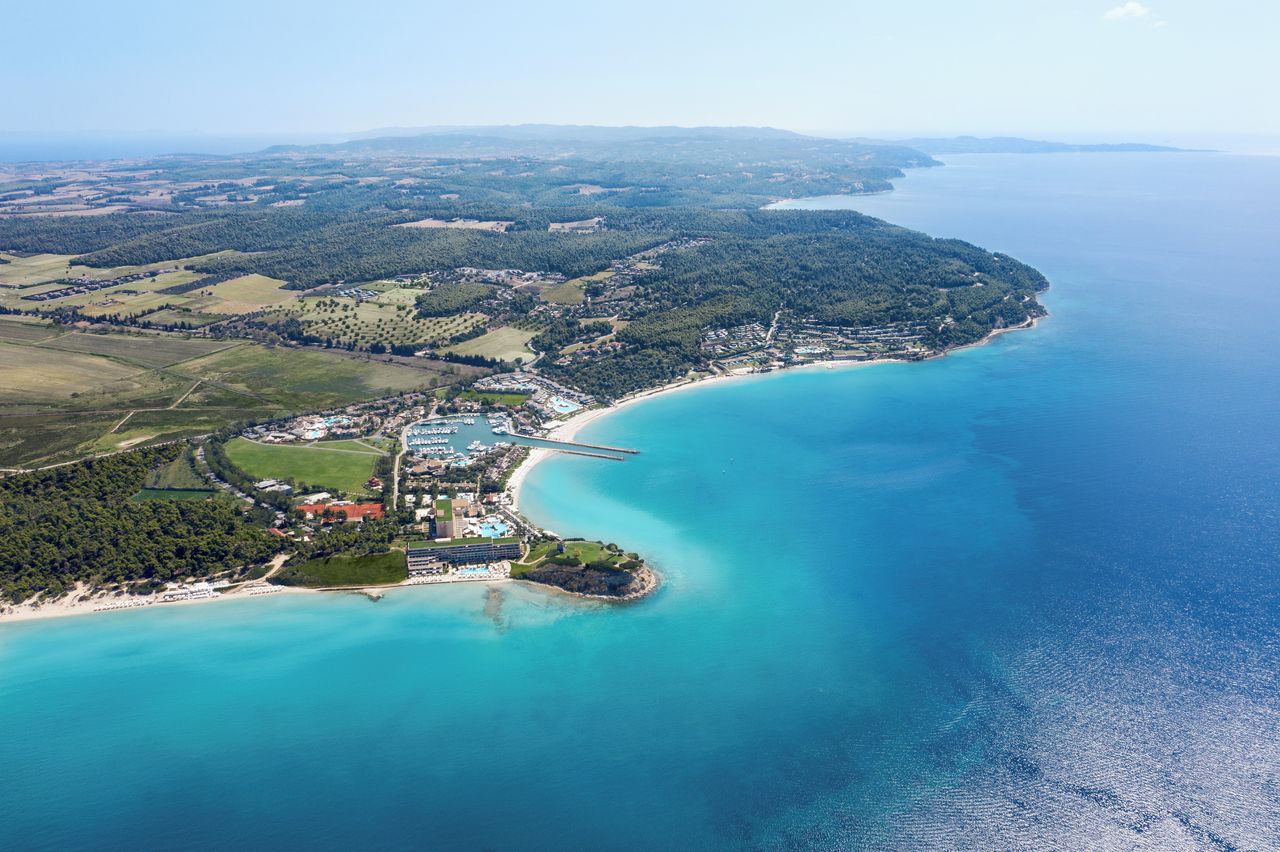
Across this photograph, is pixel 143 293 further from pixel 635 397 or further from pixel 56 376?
pixel 635 397

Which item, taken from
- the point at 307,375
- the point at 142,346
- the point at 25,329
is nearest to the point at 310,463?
the point at 307,375

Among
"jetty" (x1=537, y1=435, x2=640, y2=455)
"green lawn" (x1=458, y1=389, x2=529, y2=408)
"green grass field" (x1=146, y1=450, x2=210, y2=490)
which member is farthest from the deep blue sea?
"green grass field" (x1=146, y1=450, x2=210, y2=490)

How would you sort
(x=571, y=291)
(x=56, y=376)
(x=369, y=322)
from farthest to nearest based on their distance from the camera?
(x=571, y=291), (x=369, y=322), (x=56, y=376)

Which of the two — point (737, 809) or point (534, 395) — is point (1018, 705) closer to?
point (737, 809)

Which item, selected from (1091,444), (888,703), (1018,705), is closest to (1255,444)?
(1091,444)

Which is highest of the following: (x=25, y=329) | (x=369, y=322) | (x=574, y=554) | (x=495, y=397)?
(x=369, y=322)

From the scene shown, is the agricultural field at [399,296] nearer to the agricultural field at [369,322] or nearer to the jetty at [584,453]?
the agricultural field at [369,322]

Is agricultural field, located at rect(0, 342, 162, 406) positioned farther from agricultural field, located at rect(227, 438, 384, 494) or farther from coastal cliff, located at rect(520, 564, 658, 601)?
coastal cliff, located at rect(520, 564, 658, 601)

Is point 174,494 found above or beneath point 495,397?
beneath
